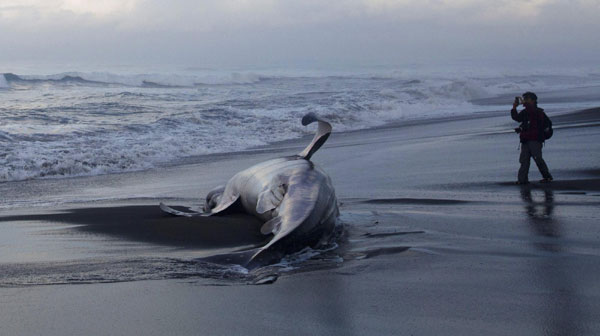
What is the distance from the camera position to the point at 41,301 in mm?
4371

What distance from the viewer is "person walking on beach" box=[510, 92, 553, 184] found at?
9.28 m

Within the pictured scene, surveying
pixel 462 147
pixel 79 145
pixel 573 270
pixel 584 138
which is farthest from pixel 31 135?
pixel 573 270

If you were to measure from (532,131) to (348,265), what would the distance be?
16.7 ft

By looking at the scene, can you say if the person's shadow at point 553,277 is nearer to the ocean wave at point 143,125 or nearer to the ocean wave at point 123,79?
the ocean wave at point 143,125

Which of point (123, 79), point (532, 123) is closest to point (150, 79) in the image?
point (123, 79)

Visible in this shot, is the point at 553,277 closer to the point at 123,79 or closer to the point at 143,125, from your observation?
the point at 143,125

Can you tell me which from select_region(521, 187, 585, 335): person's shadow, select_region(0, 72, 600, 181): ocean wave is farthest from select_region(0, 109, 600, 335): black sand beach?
select_region(0, 72, 600, 181): ocean wave

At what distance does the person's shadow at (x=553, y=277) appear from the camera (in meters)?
3.80

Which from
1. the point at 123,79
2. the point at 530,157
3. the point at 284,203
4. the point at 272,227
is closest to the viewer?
the point at 272,227

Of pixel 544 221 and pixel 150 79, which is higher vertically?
pixel 544 221

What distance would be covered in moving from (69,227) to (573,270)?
4621 mm

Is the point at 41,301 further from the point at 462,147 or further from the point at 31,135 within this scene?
the point at 31,135

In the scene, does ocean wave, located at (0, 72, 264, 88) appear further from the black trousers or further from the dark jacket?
the black trousers

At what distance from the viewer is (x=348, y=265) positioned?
522cm
